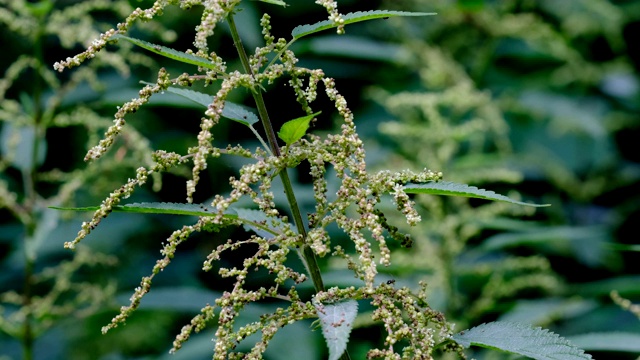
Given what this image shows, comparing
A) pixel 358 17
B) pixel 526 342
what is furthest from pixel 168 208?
pixel 526 342

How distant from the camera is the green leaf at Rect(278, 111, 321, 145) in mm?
1584

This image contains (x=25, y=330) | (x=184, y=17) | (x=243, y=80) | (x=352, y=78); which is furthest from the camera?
(x=352, y=78)

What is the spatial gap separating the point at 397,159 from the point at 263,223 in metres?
2.45

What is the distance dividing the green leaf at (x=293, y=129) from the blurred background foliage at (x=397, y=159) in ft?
4.05

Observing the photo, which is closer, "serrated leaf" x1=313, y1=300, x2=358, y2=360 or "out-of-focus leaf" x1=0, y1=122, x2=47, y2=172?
"serrated leaf" x1=313, y1=300, x2=358, y2=360

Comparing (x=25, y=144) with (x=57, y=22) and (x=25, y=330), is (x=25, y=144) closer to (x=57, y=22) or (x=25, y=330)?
(x=57, y=22)

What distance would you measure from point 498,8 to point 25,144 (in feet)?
10.8

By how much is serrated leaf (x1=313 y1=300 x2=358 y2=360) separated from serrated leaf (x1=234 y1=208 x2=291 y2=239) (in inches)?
8.3

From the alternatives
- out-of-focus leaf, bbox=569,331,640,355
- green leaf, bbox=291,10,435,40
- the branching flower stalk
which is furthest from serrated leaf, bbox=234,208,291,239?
out-of-focus leaf, bbox=569,331,640,355

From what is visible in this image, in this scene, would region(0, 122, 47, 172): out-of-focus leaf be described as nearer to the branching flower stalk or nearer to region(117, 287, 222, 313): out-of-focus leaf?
region(117, 287, 222, 313): out-of-focus leaf

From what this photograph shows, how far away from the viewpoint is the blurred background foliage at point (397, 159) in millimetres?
3334

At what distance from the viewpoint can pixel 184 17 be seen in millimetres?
5234

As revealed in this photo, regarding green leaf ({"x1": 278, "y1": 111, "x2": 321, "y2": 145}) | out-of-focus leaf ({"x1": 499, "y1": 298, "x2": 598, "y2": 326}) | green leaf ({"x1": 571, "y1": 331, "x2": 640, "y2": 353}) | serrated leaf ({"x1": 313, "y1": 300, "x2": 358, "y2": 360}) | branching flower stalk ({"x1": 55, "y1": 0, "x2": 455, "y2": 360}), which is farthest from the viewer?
out-of-focus leaf ({"x1": 499, "y1": 298, "x2": 598, "y2": 326})

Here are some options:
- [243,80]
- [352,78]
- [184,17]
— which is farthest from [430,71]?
[243,80]
